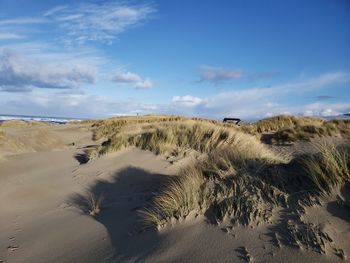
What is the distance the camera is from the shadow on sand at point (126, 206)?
4.92 metres

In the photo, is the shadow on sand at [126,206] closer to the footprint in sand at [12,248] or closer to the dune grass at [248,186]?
the dune grass at [248,186]

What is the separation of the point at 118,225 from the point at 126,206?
1.05m

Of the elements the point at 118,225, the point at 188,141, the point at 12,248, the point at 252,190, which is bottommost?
the point at 12,248

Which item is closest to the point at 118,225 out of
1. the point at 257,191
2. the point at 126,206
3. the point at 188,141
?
the point at 126,206

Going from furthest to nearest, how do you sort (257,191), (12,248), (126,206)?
(126,206) < (12,248) < (257,191)

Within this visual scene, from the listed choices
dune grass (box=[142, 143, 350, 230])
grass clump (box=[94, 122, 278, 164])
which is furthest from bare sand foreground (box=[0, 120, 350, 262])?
grass clump (box=[94, 122, 278, 164])

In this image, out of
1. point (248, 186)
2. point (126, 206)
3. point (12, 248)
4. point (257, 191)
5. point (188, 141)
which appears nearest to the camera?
point (257, 191)

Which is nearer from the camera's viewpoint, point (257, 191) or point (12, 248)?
point (257, 191)

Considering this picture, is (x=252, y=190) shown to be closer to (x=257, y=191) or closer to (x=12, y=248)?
(x=257, y=191)

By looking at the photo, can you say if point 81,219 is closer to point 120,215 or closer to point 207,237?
point 120,215

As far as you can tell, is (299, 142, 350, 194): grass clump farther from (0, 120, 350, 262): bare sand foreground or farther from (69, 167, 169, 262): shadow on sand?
(69, 167, 169, 262): shadow on sand

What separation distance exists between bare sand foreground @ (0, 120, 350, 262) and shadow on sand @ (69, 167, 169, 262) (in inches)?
0.6

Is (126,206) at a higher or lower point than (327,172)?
lower

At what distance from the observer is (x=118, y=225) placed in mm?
6004
